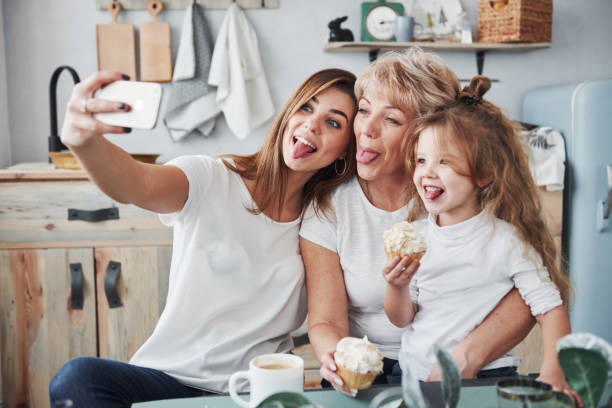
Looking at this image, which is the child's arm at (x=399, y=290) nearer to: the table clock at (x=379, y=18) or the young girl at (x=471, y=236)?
the young girl at (x=471, y=236)

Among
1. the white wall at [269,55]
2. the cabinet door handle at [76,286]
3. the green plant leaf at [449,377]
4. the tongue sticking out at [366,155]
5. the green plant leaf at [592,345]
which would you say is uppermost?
the white wall at [269,55]

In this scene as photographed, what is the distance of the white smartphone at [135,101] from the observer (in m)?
0.81

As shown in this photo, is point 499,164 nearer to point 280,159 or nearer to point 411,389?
point 280,159

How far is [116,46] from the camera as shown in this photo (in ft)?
9.14

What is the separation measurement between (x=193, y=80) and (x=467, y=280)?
1.98 m

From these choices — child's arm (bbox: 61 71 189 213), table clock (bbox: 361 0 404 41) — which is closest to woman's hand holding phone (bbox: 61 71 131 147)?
child's arm (bbox: 61 71 189 213)

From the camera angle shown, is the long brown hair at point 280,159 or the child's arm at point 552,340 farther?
the long brown hair at point 280,159

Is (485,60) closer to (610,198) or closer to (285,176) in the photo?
(610,198)

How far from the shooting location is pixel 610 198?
2428 mm

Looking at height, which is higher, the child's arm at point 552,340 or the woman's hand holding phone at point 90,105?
the woman's hand holding phone at point 90,105

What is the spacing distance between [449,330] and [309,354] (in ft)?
4.29

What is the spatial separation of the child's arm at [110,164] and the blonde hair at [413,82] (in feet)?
1.82

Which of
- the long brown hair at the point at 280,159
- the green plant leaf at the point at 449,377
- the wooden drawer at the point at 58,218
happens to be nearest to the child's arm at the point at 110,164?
the long brown hair at the point at 280,159

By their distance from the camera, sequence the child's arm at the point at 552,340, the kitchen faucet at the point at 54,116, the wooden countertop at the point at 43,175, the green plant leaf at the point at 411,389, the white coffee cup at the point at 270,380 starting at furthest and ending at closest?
the kitchen faucet at the point at 54,116
the wooden countertop at the point at 43,175
the child's arm at the point at 552,340
the white coffee cup at the point at 270,380
the green plant leaf at the point at 411,389
